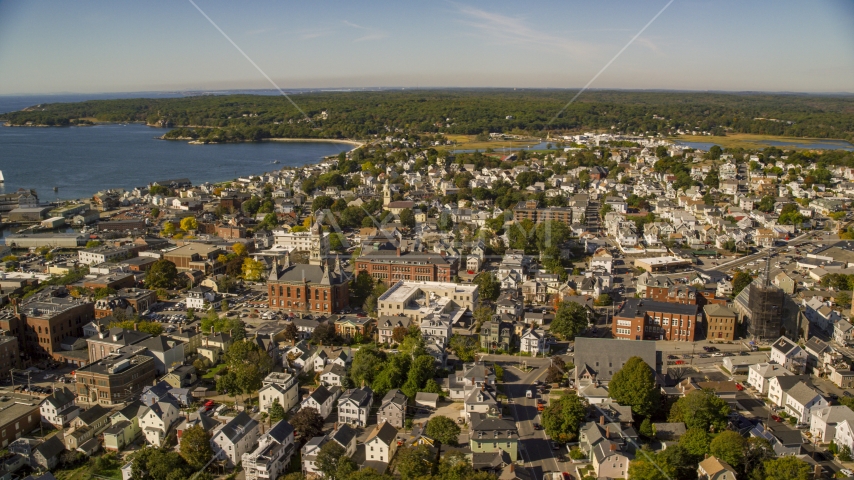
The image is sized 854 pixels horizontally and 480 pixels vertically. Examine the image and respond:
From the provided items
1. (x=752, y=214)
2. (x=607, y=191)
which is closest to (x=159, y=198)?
(x=607, y=191)

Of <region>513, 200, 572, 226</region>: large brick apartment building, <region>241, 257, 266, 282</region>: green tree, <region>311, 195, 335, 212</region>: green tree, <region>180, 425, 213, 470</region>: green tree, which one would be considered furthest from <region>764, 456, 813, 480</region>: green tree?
<region>311, 195, 335, 212</region>: green tree

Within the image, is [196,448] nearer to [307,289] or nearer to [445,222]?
[307,289]

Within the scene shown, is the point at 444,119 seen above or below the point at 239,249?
above

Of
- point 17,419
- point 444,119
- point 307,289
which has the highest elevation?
point 444,119

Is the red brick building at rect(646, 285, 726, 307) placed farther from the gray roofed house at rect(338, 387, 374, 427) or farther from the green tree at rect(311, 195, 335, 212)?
the green tree at rect(311, 195, 335, 212)

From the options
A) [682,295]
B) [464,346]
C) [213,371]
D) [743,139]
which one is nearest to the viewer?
[213,371]

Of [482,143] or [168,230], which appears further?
[482,143]

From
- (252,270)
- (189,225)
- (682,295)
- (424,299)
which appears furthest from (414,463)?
(189,225)
